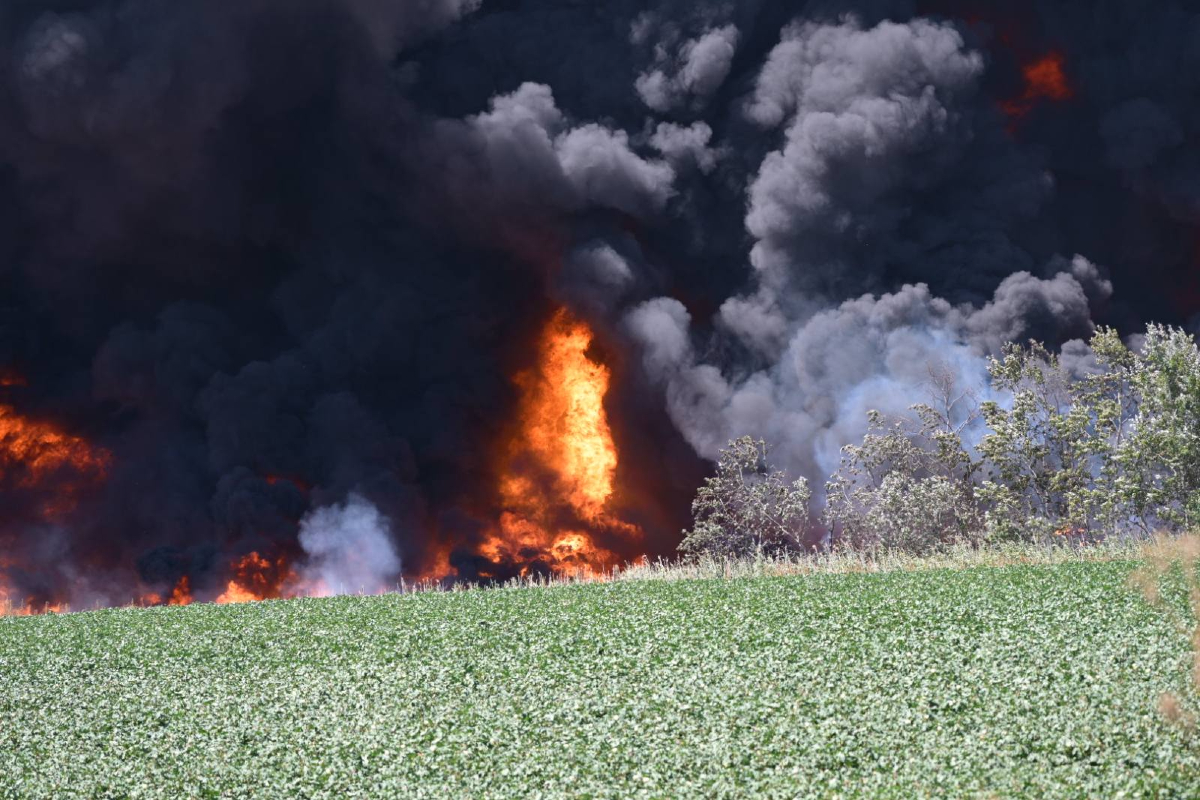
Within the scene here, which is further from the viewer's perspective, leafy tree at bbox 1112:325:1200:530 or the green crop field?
leafy tree at bbox 1112:325:1200:530

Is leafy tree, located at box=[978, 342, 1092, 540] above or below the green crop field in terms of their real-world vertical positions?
above

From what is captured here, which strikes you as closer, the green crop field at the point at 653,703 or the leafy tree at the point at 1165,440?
the green crop field at the point at 653,703

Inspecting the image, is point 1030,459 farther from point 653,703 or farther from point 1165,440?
point 653,703

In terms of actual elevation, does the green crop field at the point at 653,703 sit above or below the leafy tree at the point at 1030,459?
below

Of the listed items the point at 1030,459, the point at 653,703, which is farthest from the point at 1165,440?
the point at 653,703

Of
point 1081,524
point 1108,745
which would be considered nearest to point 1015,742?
point 1108,745

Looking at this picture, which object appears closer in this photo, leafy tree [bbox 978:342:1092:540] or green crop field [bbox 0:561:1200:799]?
green crop field [bbox 0:561:1200:799]

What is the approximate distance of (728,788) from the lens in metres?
16.2

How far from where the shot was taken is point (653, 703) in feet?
67.7

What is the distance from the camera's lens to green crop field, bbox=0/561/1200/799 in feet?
54.6

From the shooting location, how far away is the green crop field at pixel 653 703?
54.6 feet

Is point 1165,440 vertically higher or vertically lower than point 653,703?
higher

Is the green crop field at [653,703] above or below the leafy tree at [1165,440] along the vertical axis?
below

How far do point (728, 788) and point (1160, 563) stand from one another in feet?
73.1
